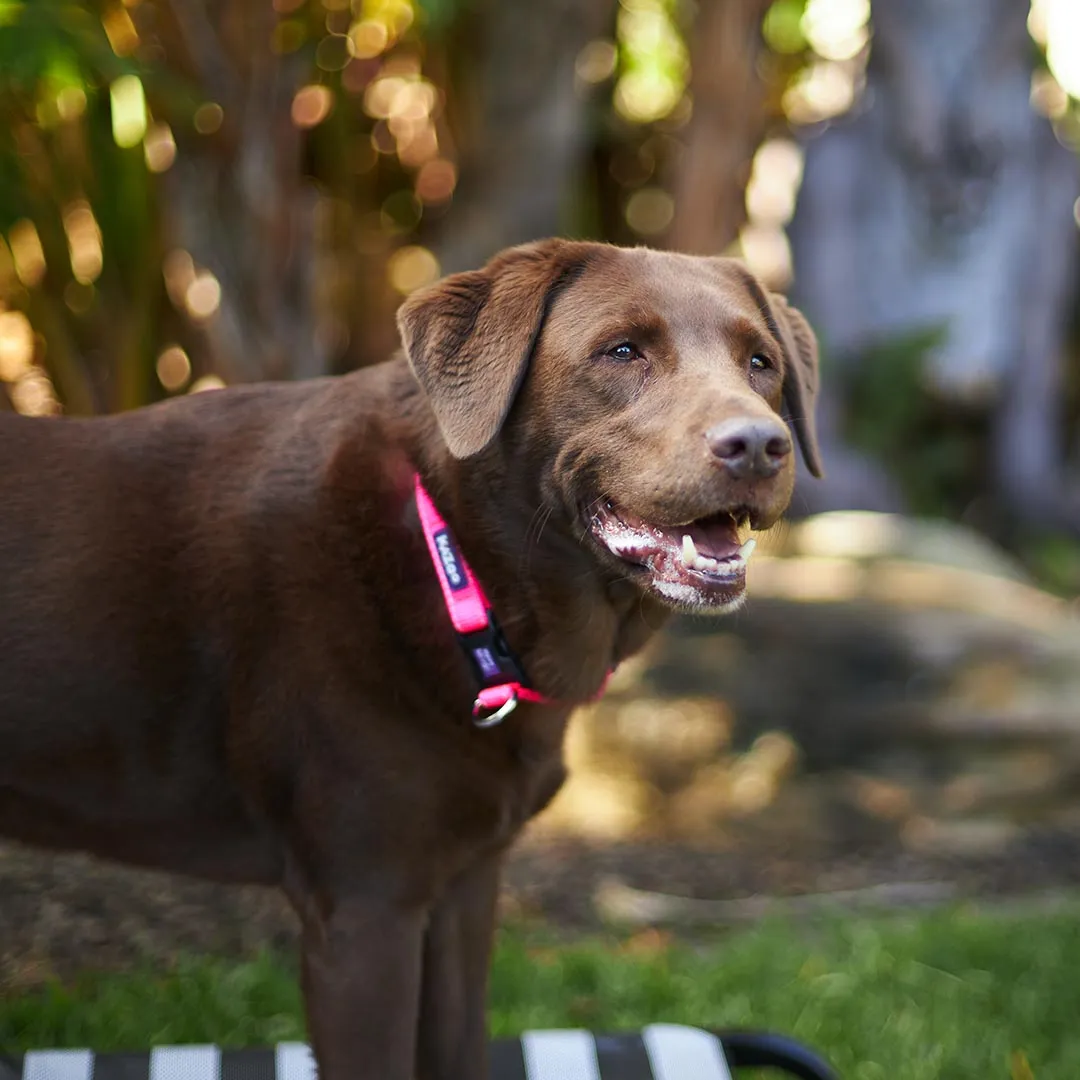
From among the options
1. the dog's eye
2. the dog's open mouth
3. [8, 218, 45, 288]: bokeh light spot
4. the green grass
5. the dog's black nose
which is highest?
the dog's eye

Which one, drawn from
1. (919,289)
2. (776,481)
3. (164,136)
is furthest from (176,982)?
(919,289)

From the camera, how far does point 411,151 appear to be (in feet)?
18.4

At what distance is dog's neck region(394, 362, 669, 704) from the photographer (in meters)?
2.52

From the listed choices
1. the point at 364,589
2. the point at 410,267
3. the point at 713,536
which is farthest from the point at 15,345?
the point at 713,536

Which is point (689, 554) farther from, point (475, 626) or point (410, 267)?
point (410, 267)

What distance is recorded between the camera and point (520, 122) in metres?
4.73

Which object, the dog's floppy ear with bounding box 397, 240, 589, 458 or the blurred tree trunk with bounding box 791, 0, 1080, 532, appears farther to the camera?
the blurred tree trunk with bounding box 791, 0, 1080, 532

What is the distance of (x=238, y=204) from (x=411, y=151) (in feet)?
4.64

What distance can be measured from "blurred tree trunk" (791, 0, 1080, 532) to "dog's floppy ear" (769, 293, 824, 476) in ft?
17.4

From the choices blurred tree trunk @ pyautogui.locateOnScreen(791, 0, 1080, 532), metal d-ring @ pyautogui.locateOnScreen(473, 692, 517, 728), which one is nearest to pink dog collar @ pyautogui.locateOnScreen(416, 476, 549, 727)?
metal d-ring @ pyautogui.locateOnScreen(473, 692, 517, 728)

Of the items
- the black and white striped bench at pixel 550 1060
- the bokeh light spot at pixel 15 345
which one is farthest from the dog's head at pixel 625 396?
the bokeh light spot at pixel 15 345

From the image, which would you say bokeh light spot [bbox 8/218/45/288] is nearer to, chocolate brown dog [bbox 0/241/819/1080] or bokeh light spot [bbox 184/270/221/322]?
bokeh light spot [bbox 184/270/221/322]

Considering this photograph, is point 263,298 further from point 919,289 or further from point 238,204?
point 919,289

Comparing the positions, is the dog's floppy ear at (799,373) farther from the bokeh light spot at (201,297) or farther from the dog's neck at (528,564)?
the bokeh light spot at (201,297)
